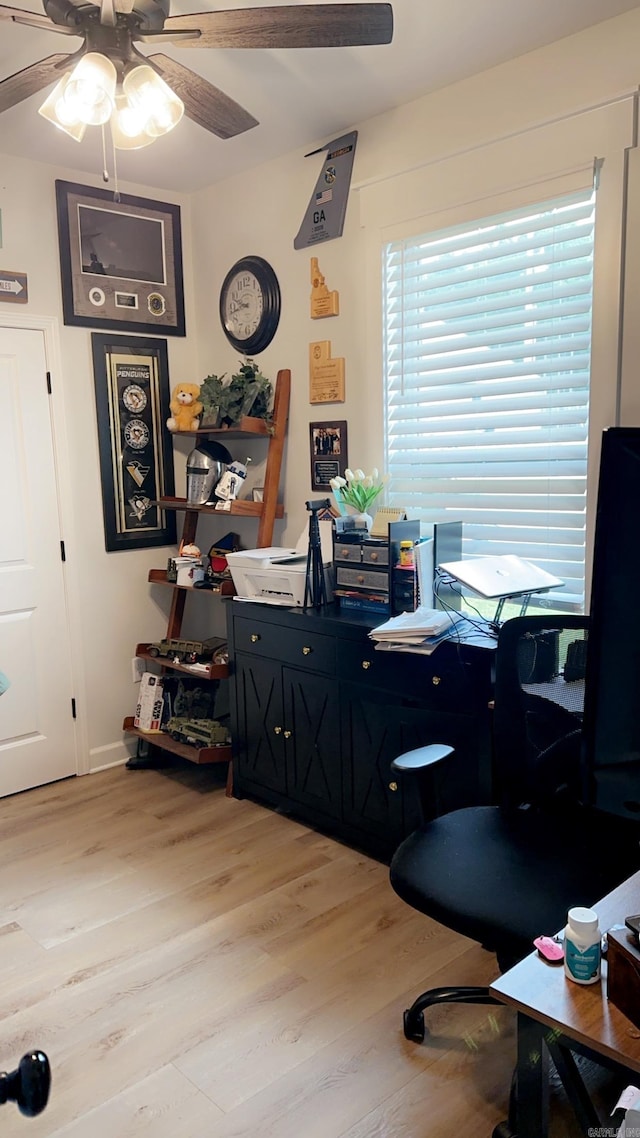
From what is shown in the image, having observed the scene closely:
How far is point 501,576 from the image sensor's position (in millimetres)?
2348

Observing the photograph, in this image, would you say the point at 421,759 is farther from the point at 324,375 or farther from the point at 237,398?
the point at 237,398

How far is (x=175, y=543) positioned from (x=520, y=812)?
2.38 meters

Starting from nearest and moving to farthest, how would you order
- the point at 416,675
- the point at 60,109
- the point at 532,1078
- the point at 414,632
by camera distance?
the point at 532,1078
the point at 60,109
the point at 414,632
the point at 416,675

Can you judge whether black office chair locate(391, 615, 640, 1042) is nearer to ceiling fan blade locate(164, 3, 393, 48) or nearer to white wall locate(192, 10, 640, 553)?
white wall locate(192, 10, 640, 553)

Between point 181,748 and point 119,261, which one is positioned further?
point 119,261

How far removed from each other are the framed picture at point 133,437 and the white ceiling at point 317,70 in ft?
2.61

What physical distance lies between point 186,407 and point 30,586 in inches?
41.0

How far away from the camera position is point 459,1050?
184 centimetres

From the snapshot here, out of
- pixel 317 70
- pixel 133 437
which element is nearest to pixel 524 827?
pixel 317 70

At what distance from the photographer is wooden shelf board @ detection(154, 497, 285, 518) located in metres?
3.22

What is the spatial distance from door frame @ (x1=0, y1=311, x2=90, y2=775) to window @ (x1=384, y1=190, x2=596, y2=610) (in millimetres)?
1444

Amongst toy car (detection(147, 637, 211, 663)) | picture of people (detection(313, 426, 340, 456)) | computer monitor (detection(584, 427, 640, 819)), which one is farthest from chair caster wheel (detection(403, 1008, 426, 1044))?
picture of people (detection(313, 426, 340, 456))

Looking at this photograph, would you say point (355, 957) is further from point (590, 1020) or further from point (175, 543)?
point (175, 543)

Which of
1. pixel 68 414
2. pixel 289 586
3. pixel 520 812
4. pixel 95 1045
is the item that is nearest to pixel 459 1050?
pixel 520 812
